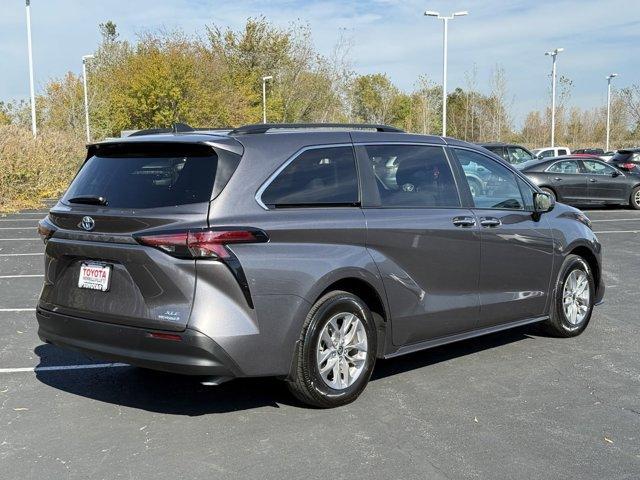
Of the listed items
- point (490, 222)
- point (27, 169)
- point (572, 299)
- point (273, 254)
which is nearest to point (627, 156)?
point (27, 169)

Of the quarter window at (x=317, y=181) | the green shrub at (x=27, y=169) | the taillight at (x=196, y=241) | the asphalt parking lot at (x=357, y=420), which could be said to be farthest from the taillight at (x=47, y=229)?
the green shrub at (x=27, y=169)

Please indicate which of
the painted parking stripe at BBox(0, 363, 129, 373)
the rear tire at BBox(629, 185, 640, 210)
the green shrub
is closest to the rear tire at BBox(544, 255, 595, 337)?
the painted parking stripe at BBox(0, 363, 129, 373)

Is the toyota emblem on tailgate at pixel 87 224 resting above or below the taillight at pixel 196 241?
above

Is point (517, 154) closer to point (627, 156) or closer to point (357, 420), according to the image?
point (627, 156)

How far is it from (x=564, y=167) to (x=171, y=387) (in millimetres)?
17598

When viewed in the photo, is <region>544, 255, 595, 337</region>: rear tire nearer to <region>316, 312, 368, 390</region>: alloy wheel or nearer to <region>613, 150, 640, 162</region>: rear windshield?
<region>316, 312, 368, 390</region>: alloy wheel

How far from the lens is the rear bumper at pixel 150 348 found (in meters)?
4.11

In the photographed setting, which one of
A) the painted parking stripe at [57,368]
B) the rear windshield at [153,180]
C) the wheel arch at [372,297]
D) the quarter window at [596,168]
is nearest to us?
the rear windshield at [153,180]

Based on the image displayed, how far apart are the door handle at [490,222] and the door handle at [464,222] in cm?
11

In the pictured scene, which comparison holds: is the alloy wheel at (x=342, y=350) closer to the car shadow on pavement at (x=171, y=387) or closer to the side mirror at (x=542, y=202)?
the car shadow on pavement at (x=171, y=387)

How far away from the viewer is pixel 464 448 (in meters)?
4.09

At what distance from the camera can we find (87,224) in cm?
452

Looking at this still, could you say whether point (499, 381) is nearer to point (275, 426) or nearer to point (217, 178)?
point (275, 426)

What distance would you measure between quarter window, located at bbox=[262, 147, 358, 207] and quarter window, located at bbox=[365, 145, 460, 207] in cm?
25
